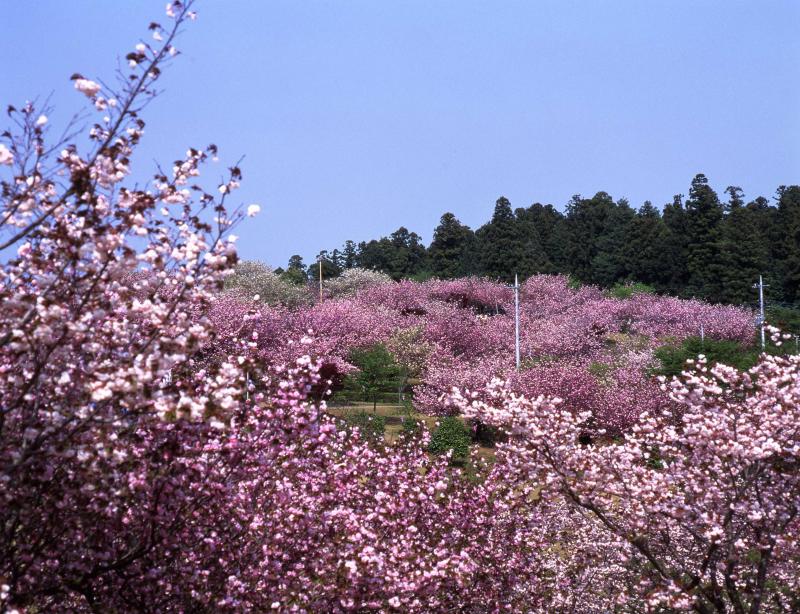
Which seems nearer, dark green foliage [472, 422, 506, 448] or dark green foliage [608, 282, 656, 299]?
dark green foliage [472, 422, 506, 448]

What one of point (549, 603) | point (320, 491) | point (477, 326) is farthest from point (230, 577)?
point (477, 326)

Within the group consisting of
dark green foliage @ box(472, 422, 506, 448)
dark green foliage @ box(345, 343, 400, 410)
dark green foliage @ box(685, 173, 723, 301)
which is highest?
dark green foliage @ box(685, 173, 723, 301)

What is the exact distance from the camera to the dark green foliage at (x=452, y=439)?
25.7 metres

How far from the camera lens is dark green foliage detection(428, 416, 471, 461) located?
25734 mm

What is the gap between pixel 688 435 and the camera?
8.08 metres

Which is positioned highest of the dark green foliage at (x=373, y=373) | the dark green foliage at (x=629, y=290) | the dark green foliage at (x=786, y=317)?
the dark green foliage at (x=629, y=290)

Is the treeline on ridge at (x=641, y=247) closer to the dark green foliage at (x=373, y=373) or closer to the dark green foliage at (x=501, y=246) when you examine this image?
the dark green foliage at (x=501, y=246)

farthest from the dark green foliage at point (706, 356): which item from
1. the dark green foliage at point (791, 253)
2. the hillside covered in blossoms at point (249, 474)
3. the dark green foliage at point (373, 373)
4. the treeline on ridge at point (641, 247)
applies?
the dark green foliage at point (791, 253)

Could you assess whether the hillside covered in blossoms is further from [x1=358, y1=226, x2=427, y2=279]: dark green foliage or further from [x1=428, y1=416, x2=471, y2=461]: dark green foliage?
[x1=358, y1=226, x2=427, y2=279]: dark green foliage

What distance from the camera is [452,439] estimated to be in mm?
26062

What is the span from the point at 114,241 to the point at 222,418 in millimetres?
1349

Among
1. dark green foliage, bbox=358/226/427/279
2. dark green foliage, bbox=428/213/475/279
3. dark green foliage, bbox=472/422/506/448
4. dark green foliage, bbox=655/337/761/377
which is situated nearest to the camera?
dark green foliage, bbox=472/422/506/448

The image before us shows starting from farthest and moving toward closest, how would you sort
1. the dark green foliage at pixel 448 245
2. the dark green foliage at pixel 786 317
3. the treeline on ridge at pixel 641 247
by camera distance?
the dark green foliage at pixel 448 245, the treeline on ridge at pixel 641 247, the dark green foliage at pixel 786 317

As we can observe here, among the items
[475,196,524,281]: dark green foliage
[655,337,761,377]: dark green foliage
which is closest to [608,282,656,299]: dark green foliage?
[475,196,524,281]: dark green foliage
